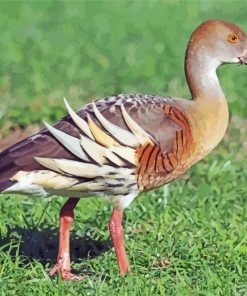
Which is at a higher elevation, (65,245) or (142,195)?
(142,195)

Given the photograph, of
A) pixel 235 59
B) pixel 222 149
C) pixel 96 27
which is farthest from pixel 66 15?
pixel 235 59

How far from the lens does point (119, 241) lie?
6.71 m

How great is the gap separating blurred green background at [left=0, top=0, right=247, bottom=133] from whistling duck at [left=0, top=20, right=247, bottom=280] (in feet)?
10.4

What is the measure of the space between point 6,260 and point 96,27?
6918 mm

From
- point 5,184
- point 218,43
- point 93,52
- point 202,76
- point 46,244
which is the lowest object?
point 46,244

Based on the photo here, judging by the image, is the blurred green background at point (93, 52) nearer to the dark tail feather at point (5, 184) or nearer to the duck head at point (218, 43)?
the duck head at point (218, 43)

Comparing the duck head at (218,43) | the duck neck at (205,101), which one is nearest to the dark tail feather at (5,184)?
the duck neck at (205,101)

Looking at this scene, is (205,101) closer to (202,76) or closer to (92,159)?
(202,76)

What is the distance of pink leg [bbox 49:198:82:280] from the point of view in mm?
6746

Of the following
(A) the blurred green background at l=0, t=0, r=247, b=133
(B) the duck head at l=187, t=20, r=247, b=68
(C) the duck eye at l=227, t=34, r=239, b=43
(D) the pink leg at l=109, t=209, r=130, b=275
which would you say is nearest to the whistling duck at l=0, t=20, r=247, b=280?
(D) the pink leg at l=109, t=209, r=130, b=275

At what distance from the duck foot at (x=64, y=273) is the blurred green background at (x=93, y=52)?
10.0 feet

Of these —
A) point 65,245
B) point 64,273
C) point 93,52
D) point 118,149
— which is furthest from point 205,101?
point 93,52

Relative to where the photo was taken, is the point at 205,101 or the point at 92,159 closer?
the point at 92,159

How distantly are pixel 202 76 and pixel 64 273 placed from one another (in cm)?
132
